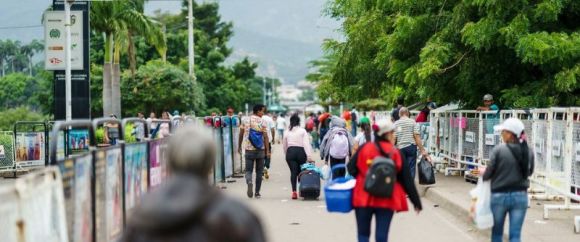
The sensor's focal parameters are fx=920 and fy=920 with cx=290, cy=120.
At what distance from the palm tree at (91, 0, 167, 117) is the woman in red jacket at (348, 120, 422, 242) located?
31.1 metres

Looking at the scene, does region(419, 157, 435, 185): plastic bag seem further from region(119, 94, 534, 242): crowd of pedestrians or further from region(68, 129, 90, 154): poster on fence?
region(68, 129, 90, 154): poster on fence

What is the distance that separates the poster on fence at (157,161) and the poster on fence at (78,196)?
255 centimetres

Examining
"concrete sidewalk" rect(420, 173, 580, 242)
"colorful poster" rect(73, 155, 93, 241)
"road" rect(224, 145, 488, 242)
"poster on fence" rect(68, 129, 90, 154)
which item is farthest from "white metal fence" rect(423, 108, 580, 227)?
"poster on fence" rect(68, 129, 90, 154)

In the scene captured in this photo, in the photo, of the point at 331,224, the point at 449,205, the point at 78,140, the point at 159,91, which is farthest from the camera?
the point at 159,91

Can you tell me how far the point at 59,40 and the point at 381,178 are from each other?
22502mm

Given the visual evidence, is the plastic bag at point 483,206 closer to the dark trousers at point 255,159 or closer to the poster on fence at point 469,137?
the dark trousers at point 255,159

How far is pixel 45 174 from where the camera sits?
663 centimetres

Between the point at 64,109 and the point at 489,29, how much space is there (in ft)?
53.2

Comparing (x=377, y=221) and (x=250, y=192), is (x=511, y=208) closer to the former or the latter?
(x=377, y=221)

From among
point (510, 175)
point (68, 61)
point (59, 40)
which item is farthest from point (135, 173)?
point (59, 40)

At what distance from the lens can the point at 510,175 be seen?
8727 millimetres

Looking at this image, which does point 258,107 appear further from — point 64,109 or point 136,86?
point 136,86

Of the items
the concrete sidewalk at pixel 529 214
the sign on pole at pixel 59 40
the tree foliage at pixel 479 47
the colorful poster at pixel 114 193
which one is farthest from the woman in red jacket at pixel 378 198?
the sign on pole at pixel 59 40

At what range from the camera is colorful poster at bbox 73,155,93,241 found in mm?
7389
